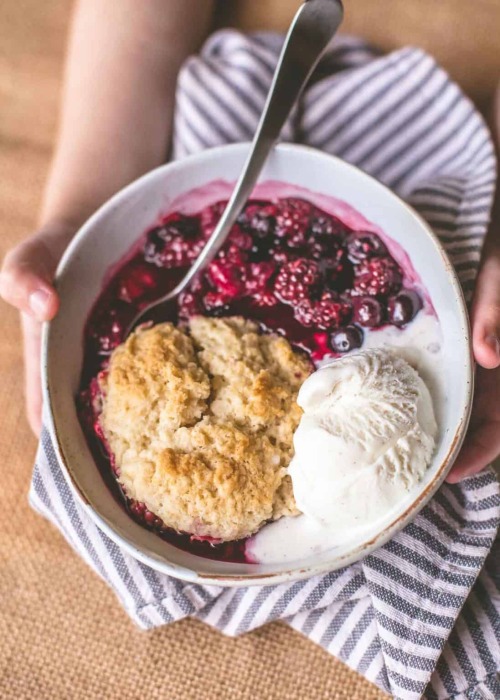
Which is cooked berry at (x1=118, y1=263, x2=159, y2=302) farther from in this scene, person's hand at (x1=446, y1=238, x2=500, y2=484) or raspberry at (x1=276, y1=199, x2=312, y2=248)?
person's hand at (x1=446, y1=238, x2=500, y2=484)

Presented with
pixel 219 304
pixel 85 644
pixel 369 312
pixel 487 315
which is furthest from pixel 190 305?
pixel 85 644

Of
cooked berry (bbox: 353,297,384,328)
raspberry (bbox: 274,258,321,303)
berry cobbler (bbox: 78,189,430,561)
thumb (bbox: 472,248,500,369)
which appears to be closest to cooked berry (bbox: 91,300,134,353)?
berry cobbler (bbox: 78,189,430,561)

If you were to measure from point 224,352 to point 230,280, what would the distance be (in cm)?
12

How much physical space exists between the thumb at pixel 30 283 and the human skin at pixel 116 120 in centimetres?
3

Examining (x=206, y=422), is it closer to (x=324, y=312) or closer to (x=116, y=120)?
(x=324, y=312)

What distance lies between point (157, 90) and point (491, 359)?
2.62ft

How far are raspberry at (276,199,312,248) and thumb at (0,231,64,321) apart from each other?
1.12 ft

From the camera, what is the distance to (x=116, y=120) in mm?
1330

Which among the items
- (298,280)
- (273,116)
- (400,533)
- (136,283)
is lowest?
(400,533)

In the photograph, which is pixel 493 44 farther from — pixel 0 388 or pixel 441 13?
pixel 0 388

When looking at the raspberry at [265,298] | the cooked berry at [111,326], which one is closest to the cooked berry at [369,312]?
the raspberry at [265,298]

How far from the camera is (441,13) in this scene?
1.46 m

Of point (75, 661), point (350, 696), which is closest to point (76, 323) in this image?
point (75, 661)

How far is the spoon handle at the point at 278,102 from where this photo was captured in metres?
1.06
